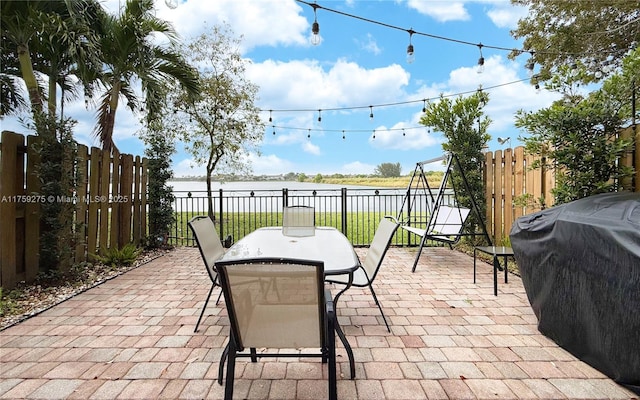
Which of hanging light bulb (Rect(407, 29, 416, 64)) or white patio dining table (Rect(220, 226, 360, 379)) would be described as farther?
hanging light bulb (Rect(407, 29, 416, 64))

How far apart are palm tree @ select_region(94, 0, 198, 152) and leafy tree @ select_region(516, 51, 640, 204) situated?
586 centimetres

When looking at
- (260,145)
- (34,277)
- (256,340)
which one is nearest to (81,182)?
(34,277)

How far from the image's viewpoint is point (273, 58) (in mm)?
8273

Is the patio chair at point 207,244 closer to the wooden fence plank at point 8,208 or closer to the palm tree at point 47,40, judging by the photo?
the wooden fence plank at point 8,208

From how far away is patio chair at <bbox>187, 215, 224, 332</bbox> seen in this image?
2498 millimetres

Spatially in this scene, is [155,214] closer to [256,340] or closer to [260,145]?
[260,145]

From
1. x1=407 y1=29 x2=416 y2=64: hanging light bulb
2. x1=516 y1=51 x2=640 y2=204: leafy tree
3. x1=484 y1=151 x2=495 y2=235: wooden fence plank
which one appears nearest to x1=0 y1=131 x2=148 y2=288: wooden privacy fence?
x1=407 y1=29 x2=416 y2=64: hanging light bulb

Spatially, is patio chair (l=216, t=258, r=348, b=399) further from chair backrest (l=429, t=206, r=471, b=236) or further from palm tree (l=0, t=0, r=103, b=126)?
palm tree (l=0, t=0, r=103, b=126)

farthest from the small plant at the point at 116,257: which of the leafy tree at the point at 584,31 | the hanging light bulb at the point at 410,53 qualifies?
the leafy tree at the point at 584,31

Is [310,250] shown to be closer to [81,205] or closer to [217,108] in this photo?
[81,205]

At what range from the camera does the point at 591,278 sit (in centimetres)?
181

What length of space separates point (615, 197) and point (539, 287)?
0.76 metres

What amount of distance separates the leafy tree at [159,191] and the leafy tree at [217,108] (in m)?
1.26

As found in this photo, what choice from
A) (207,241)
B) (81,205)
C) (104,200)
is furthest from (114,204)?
(207,241)
